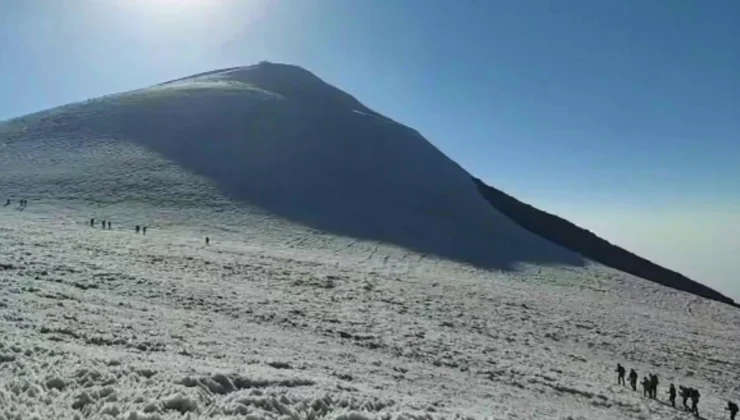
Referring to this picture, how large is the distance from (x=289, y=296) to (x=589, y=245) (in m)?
54.9

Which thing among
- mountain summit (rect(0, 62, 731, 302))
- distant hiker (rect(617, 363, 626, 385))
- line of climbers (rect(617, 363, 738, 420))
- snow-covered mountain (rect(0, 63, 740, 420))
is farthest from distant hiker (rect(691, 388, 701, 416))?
mountain summit (rect(0, 62, 731, 302))

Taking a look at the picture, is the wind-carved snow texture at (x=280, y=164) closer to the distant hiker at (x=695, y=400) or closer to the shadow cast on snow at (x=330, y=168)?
the shadow cast on snow at (x=330, y=168)

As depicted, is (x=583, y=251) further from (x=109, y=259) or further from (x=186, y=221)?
(x=109, y=259)

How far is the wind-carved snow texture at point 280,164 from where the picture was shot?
171 ft

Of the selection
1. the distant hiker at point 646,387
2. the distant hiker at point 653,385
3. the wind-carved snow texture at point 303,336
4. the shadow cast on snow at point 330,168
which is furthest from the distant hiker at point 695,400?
the shadow cast on snow at point 330,168

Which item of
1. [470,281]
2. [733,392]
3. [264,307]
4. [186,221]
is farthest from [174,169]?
[733,392]

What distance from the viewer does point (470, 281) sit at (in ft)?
118

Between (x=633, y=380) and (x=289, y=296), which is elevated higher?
(x=289, y=296)

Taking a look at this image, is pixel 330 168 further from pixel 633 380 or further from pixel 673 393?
pixel 673 393

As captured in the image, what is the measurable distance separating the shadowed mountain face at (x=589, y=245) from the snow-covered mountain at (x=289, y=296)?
14.6 ft

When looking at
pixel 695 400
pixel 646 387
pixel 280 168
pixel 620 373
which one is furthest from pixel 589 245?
pixel 695 400

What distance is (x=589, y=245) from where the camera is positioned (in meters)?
67.2

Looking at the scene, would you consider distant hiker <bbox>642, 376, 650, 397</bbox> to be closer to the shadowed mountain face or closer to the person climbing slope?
the person climbing slope

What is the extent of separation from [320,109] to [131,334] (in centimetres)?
8565
